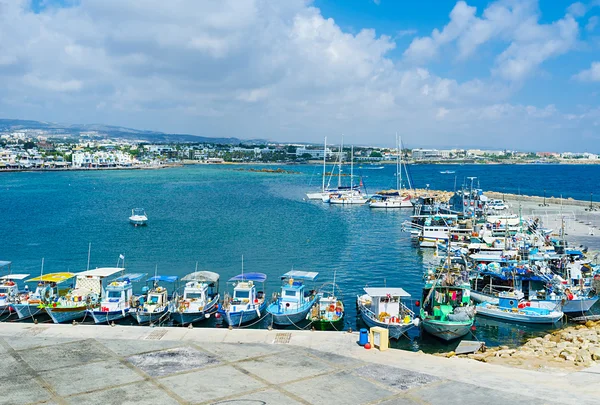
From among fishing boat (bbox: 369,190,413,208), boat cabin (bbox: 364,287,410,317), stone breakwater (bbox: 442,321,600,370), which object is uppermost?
fishing boat (bbox: 369,190,413,208)

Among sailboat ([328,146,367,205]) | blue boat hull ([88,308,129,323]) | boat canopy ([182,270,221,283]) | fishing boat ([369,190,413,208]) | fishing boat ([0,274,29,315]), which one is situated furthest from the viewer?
sailboat ([328,146,367,205])

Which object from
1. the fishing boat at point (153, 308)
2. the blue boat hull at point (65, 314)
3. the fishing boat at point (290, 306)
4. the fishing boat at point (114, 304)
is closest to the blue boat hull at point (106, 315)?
the fishing boat at point (114, 304)

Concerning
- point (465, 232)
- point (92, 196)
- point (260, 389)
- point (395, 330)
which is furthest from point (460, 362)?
point (92, 196)

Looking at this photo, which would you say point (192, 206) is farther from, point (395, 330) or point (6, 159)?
point (6, 159)

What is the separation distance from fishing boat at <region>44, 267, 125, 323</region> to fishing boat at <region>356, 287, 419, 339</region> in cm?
1430

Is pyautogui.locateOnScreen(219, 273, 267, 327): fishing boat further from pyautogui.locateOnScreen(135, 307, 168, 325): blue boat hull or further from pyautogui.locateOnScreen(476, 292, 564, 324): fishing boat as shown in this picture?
pyautogui.locateOnScreen(476, 292, 564, 324): fishing boat

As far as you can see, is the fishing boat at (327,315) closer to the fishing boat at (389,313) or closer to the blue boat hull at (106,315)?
the fishing boat at (389,313)

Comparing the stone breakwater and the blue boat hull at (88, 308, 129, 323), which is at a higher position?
the stone breakwater

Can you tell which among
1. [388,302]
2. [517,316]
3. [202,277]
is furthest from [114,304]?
[517,316]

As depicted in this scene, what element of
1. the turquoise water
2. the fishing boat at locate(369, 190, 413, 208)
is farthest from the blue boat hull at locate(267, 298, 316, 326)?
the fishing boat at locate(369, 190, 413, 208)

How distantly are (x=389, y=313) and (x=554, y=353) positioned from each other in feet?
25.2

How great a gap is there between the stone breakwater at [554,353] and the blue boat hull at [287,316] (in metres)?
8.35

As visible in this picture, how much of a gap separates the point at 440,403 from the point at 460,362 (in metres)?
4.53

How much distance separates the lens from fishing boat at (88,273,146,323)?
27969 millimetres
